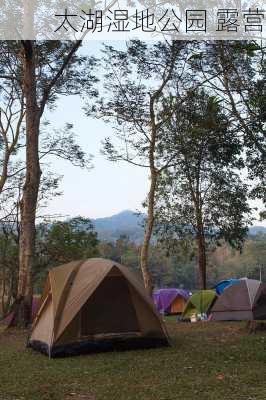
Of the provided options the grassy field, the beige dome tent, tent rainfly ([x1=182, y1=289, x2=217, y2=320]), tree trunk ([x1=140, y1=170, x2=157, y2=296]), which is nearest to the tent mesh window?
the beige dome tent

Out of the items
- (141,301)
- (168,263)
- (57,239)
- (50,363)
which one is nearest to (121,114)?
(57,239)

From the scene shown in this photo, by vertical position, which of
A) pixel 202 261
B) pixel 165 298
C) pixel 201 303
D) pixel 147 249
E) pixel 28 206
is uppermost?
pixel 28 206

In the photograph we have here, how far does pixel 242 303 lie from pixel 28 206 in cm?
652

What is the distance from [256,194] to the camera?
57.6ft

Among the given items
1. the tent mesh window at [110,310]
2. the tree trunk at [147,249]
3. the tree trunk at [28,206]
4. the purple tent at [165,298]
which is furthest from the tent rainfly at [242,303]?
the tent mesh window at [110,310]

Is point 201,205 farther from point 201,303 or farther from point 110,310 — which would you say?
point 110,310

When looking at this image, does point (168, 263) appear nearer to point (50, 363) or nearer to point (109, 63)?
point (109, 63)

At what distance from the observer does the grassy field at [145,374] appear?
17.5ft

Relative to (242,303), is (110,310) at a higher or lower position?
higher

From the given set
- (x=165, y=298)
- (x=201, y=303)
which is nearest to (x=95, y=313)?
(x=201, y=303)

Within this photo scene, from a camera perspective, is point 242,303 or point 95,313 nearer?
point 95,313

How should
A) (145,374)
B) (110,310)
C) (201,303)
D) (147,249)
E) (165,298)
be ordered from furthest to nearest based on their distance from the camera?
(165,298)
(147,249)
(201,303)
(110,310)
(145,374)

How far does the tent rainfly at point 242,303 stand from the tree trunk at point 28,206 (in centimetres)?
568

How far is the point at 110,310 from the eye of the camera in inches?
334
